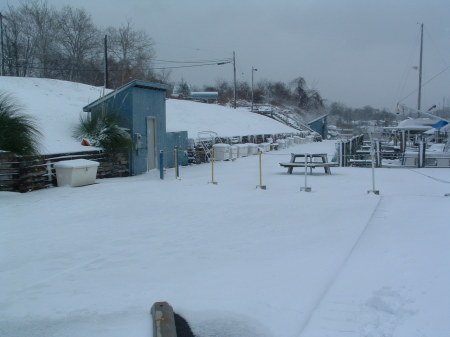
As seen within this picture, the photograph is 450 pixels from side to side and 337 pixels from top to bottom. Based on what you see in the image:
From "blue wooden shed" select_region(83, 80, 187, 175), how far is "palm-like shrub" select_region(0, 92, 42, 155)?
367 cm

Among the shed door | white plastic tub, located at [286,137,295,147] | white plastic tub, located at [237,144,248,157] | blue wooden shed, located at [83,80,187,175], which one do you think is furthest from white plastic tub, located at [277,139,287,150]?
the shed door

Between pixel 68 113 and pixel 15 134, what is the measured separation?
18.1 feet

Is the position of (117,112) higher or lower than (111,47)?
lower

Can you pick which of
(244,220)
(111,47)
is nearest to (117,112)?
(244,220)

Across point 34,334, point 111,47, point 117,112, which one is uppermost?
point 111,47

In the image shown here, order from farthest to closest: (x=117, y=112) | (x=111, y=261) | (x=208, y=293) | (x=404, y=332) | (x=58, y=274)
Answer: (x=117, y=112)
(x=111, y=261)
(x=58, y=274)
(x=208, y=293)
(x=404, y=332)

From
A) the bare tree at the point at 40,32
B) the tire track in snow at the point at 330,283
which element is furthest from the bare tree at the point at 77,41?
the tire track in snow at the point at 330,283

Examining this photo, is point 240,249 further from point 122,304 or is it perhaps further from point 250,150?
point 250,150

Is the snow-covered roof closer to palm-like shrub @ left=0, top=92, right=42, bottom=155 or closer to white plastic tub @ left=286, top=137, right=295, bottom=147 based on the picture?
white plastic tub @ left=286, top=137, right=295, bottom=147

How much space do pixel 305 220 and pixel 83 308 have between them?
4.71 metres

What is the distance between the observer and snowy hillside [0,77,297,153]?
1403 cm

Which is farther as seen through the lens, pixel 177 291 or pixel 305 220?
pixel 305 220

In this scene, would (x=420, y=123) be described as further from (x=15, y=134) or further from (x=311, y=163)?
(x=15, y=134)

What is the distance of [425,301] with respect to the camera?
4.27m
